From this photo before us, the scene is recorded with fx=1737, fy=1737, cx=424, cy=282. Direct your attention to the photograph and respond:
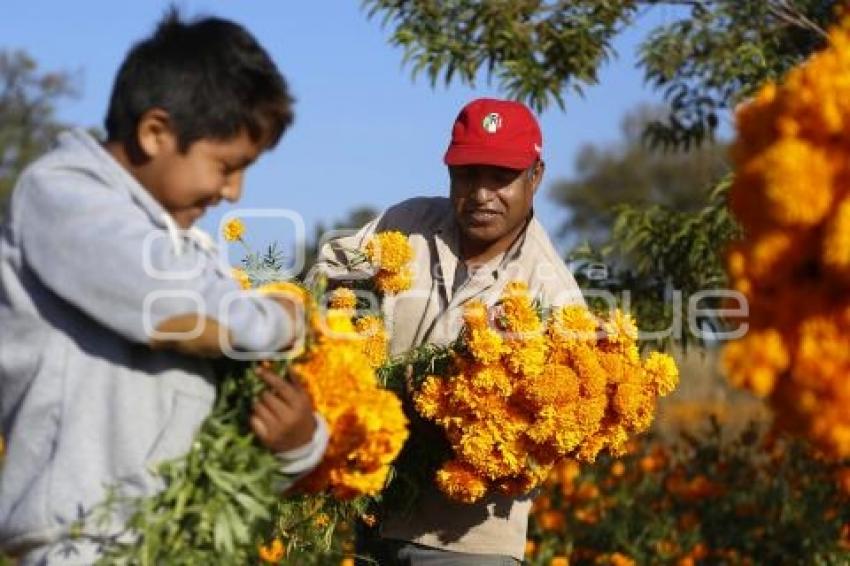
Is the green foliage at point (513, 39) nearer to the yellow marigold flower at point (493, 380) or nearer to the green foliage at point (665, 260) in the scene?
the green foliage at point (665, 260)

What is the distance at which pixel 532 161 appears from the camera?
218 inches

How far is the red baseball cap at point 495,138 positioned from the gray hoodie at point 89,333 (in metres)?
2.28

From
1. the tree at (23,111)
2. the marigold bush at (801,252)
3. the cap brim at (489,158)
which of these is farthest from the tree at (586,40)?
the tree at (23,111)

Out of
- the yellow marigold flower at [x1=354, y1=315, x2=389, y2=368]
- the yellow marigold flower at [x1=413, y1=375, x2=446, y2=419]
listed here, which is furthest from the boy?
the yellow marigold flower at [x1=354, y1=315, x2=389, y2=368]

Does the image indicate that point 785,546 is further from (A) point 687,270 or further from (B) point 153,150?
(B) point 153,150

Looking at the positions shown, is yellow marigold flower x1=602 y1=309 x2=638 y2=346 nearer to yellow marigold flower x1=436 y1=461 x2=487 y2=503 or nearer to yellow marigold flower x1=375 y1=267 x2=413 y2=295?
yellow marigold flower x1=436 y1=461 x2=487 y2=503

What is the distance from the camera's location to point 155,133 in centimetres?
322

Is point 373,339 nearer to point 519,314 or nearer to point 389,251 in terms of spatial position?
point 389,251

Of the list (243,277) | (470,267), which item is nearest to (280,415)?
(243,277)

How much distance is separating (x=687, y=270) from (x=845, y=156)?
5360 millimetres

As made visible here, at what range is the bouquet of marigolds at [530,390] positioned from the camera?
188 inches

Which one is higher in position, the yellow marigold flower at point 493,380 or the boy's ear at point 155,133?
the boy's ear at point 155,133

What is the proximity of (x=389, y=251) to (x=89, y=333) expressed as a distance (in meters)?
2.16

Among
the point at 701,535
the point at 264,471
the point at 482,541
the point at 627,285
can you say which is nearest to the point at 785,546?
the point at 701,535
